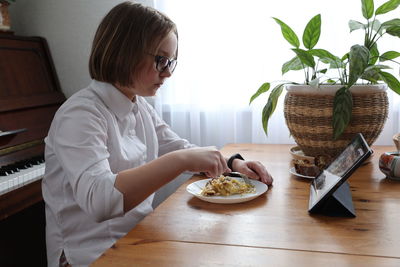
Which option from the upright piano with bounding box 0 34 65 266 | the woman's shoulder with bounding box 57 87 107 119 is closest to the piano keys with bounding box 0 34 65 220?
the upright piano with bounding box 0 34 65 266

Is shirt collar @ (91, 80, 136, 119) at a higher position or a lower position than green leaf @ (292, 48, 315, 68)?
lower

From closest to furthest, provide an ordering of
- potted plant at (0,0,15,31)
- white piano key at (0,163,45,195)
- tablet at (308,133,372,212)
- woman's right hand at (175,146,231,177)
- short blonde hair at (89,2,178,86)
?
tablet at (308,133,372,212)
woman's right hand at (175,146,231,177)
short blonde hair at (89,2,178,86)
white piano key at (0,163,45,195)
potted plant at (0,0,15,31)

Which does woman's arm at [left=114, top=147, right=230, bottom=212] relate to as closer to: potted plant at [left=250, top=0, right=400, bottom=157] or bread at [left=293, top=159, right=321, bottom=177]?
bread at [left=293, top=159, right=321, bottom=177]

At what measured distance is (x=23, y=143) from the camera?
179cm

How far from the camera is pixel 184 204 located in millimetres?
977

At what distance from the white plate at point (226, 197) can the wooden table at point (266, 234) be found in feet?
0.05

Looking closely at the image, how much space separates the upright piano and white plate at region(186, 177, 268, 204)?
2.57 ft

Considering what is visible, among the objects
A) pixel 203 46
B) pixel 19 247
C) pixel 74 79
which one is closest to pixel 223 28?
pixel 203 46

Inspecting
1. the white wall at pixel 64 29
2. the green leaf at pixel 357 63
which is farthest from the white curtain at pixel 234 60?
the green leaf at pixel 357 63

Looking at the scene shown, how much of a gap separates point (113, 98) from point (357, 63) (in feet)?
2.39

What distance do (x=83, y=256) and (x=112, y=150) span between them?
11.7 inches

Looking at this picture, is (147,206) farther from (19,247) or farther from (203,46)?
(203,46)

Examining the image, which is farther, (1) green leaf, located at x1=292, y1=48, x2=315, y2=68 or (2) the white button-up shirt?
(1) green leaf, located at x1=292, y1=48, x2=315, y2=68

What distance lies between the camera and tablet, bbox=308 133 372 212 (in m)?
0.84
